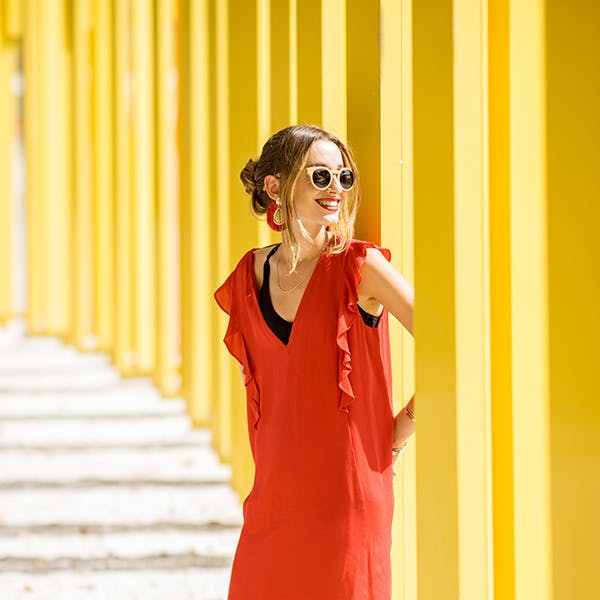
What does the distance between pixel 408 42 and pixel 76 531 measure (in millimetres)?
3373

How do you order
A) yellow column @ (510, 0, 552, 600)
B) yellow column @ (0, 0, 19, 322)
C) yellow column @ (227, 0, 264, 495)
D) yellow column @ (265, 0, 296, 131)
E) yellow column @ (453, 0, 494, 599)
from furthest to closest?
yellow column @ (0, 0, 19, 322) < yellow column @ (227, 0, 264, 495) < yellow column @ (265, 0, 296, 131) < yellow column @ (453, 0, 494, 599) < yellow column @ (510, 0, 552, 600)

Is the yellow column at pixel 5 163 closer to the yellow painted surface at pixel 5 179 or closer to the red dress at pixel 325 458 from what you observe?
the yellow painted surface at pixel 5 179

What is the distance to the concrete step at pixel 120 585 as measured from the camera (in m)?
4.84

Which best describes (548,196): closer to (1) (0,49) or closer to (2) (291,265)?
(2) (291,265)

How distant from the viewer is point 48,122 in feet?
39.4

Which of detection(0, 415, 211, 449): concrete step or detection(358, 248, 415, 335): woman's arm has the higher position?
detection(358, 248, 415, 335): woman's arm

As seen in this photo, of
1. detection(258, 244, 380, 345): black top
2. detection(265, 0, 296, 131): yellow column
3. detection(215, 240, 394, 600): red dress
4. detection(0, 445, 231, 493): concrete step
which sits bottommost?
detection(0, 445, 231, 493): concrete step

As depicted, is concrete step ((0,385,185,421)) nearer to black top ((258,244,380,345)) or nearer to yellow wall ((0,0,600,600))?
yellow wall ((0,0,600,600))

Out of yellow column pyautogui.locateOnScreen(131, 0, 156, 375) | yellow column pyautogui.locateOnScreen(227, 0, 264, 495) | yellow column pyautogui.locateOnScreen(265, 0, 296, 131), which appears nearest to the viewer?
yellow column pyautogui.locateOnScreen(265, 0, 296, 131)

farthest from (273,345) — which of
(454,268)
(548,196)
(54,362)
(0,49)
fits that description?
(0,49)

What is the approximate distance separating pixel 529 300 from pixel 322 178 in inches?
22.2

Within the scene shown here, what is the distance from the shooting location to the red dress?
9.15 feet

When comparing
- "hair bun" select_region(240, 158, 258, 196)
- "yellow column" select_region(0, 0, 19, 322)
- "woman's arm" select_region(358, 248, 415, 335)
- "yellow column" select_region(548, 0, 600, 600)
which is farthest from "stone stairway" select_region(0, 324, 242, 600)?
"yellow column" select_region(0, 0, 19, 322)

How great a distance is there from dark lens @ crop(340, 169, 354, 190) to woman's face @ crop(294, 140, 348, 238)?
1cm
